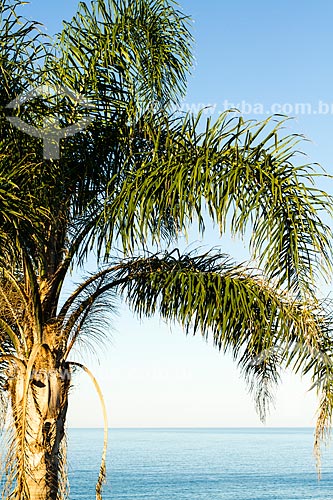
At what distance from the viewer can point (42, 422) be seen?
A: 7117mm

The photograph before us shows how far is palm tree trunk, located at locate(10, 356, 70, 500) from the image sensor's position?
23.0 feet

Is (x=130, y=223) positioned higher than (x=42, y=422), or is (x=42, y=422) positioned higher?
(x=130, y=223)

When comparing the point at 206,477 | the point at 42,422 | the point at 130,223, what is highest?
the point at 130,223

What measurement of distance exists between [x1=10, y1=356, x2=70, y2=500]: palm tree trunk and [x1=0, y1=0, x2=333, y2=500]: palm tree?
1 centimetres

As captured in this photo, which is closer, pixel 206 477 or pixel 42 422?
pixel 42 422

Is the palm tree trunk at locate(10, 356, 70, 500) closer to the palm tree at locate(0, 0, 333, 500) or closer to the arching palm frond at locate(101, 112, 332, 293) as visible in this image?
the palm tree at locate(0, 0, 333, 500)

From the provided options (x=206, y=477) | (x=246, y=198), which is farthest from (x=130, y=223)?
(x=206, y=477)

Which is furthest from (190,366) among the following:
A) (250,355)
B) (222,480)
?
(250,355)

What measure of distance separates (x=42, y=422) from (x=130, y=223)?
200 centimetres

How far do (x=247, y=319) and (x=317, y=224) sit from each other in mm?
1196

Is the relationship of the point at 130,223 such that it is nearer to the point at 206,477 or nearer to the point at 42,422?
the point at 42,422

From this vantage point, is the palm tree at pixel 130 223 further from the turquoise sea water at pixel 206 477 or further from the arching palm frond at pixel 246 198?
the turquoise sea water at pixel 206 477

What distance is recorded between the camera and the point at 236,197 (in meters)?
6.57

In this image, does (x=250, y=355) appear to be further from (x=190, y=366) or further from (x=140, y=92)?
(x=190, y=366)
